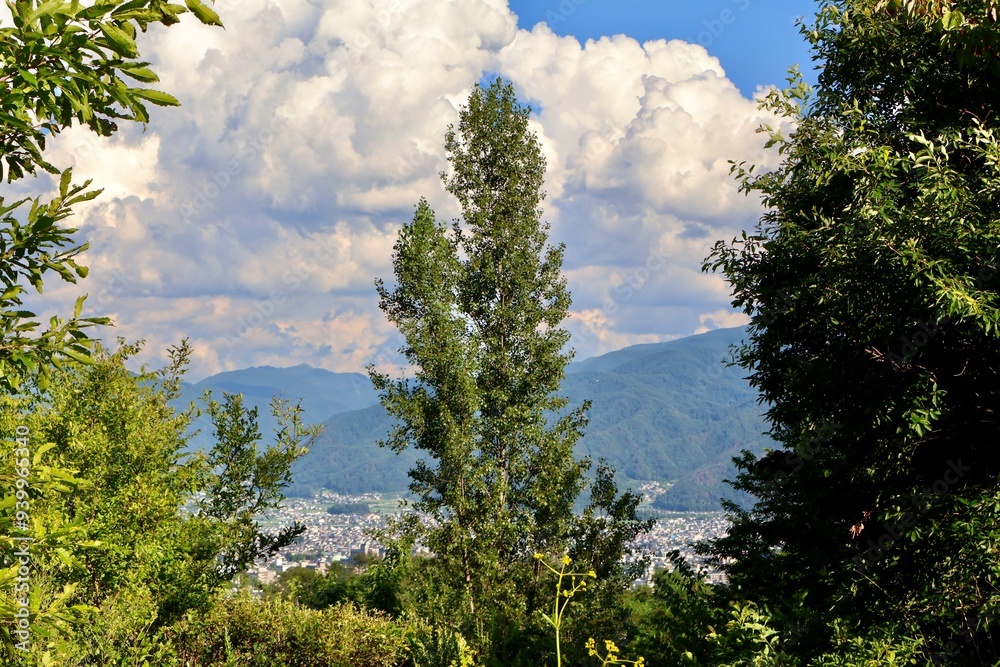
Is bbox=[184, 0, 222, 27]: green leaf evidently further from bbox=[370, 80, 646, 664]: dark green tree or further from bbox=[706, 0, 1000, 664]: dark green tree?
bbox=[370, 80, 646, 664]: dark green tree

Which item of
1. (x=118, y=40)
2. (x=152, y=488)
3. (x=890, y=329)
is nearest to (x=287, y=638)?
(x=152, y=488)

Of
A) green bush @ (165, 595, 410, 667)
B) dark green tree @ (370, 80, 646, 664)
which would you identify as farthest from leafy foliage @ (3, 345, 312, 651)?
dark green tree @ (370, 80, 646, 664)

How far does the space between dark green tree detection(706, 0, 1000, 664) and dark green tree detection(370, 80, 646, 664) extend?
764 cm

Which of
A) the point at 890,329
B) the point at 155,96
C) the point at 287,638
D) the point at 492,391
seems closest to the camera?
the point at 155,96

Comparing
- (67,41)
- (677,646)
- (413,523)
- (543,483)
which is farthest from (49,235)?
(543,483)

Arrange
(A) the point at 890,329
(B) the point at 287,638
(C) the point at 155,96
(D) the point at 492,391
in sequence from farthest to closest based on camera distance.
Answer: (D) the point at 492,391, (B) the point at 287,638, (A) the point at 890,329, (C) the point at 155,96

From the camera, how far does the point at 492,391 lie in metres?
17.9

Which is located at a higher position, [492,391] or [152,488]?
[492,391]

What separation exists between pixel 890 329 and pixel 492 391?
37.2 feet

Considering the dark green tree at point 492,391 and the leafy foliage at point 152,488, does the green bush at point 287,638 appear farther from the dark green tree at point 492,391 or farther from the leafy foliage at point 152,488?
the dark green tree at point 492,391

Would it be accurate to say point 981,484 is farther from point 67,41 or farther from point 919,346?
point 67,41

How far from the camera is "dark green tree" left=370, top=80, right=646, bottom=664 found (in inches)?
659

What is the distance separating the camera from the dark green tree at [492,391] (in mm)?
16750

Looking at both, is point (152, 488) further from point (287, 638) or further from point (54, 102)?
point (54, 102)
